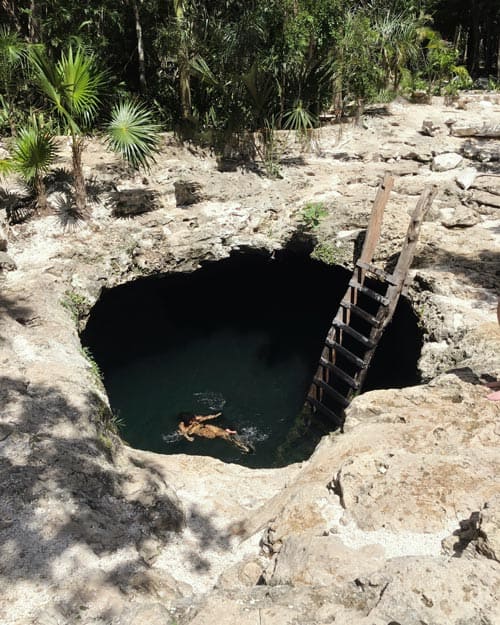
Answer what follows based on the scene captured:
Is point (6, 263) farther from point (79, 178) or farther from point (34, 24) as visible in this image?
point (34, 24)

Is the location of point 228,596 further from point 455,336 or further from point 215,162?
point 215,162

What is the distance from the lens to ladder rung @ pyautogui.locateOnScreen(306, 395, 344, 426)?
10.3 metres

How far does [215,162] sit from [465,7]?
22.7 metres

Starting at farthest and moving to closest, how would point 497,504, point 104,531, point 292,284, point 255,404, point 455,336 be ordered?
1. point 292,284
2. point 255,404
3. point 455,336
4. point 104,531
5. point 497,504

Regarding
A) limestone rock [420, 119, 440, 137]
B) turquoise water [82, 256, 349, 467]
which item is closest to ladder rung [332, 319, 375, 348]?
turquoise water [82, 256, 349, 467]

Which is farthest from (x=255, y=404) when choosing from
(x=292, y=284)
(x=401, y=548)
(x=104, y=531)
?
(x=401, y=548)

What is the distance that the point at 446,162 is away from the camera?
12578 mm

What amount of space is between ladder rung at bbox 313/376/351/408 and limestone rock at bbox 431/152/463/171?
5.78m

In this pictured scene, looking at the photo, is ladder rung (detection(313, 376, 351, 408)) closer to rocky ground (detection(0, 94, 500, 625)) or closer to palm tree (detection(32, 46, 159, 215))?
rocky ground (detection(0, 94, 500, 625))

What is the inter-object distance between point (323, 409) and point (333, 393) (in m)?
0.57

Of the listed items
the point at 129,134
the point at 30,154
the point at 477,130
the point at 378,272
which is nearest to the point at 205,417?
the point at 378,272

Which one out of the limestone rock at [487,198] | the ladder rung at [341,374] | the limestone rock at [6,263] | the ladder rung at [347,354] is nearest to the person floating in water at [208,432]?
the ladder rung at [341,374]

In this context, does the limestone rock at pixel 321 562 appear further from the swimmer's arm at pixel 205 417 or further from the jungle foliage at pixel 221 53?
the jungle foliage at pixel 221 53

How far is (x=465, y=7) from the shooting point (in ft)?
92.7
